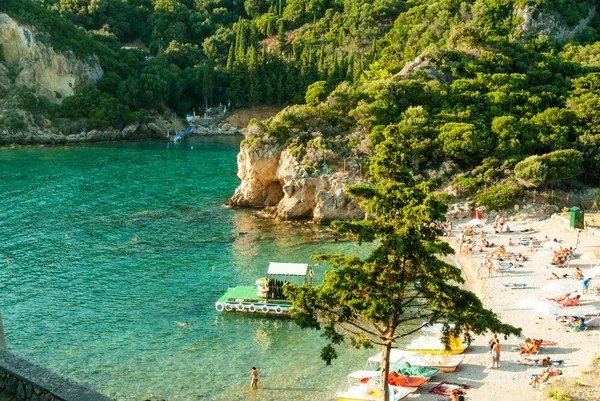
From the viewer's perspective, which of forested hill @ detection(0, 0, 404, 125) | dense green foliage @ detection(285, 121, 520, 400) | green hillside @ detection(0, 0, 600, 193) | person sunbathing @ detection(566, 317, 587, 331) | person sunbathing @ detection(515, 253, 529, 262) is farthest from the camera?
forested hill @ detection(0, 0, 404, 125)

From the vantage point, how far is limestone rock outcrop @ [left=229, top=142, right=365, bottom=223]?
52812mm

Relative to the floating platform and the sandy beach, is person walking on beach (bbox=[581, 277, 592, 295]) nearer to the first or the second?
the sandy beach

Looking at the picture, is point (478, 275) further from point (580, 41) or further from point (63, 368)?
point (580, 41)

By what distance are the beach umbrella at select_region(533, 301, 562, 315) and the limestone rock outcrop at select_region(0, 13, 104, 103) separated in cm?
9815

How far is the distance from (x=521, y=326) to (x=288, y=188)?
27.2 m

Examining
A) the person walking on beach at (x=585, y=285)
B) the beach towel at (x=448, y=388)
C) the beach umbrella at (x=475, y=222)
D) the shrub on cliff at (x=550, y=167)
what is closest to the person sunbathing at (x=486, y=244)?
the beach umbrella at (x=475, y=222)

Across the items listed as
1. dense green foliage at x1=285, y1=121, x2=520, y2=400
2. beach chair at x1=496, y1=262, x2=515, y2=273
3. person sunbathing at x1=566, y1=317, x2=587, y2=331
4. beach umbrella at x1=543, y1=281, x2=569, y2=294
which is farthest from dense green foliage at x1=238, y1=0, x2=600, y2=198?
dense green foliage at x1=285, y1=121, x2=520, y2=400

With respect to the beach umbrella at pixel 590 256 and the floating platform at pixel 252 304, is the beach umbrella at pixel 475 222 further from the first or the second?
the floating platform at pixel 252 304

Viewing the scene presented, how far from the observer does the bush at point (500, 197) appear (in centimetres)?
5109

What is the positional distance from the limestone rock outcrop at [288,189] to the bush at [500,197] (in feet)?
31.6

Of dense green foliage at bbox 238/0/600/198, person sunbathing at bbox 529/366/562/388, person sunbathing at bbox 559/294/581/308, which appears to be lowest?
person sunbathing at bbox 529/366/562/388

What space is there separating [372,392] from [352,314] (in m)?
4.71

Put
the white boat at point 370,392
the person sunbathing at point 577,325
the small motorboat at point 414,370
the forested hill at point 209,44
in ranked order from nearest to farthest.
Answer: the white boat at point 370,392 < the small motorboat at point 414,370 < the person sunbathing at point 577,325 < the forested hill at point 209,44

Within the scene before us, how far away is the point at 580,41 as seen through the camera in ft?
261
